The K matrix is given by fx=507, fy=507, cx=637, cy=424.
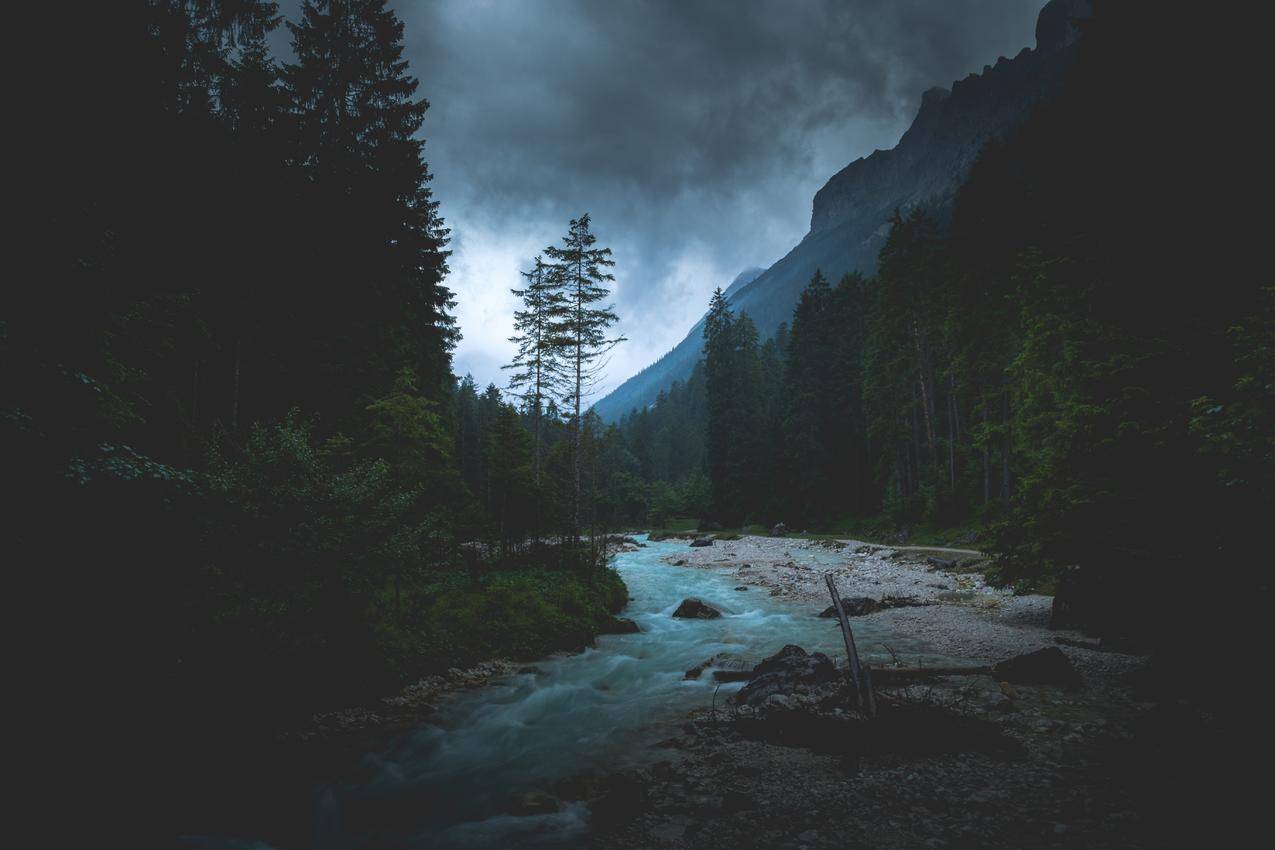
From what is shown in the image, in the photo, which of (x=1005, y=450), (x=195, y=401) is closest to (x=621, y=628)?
(x=195, y=401)

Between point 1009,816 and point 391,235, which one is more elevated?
point 391,235

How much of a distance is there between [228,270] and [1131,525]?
2271cm

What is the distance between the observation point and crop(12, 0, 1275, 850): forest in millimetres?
6121

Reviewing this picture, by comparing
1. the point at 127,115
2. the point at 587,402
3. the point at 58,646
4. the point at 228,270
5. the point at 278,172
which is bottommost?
the point at 58,646

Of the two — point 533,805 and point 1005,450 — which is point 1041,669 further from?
point 1005,450

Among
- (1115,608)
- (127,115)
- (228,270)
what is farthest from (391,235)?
(1115,608)

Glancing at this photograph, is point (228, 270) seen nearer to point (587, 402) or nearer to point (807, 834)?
point (587, 402)

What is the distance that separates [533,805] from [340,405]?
50.4 feet

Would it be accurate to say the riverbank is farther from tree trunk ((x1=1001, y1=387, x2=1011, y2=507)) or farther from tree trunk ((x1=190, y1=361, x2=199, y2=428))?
tree trunk ((x1=1001, y1=387, x2=1011, y2=507))

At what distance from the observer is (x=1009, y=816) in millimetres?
4758

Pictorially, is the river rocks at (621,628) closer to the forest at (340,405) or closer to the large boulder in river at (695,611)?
the forest at (340,405)

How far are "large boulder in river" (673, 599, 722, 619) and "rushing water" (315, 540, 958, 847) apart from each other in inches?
49.6

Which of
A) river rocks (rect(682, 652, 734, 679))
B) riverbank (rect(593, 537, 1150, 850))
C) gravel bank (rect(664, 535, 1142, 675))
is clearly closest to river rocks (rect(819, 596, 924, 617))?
gravel bank (rect(664, 535, 1142, 675))

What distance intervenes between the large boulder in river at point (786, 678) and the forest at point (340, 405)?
16.0ft
